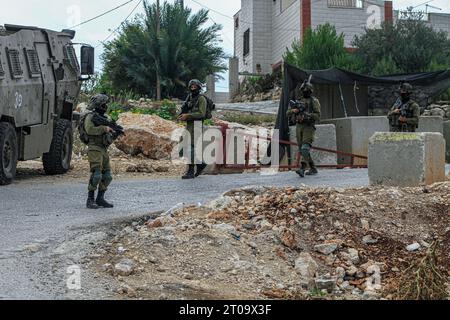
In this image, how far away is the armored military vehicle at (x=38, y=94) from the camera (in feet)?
42.2

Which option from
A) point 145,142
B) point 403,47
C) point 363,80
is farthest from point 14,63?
point 403,47

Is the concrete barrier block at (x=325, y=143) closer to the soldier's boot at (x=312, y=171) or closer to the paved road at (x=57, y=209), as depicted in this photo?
the paved road at (x=57, y=209)

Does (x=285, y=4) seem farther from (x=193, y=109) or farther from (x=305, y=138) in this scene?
(x=193, y=109)

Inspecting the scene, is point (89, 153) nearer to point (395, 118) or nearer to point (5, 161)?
point (5, 161)

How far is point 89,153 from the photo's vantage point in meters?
9.44

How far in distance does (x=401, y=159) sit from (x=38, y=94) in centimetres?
683

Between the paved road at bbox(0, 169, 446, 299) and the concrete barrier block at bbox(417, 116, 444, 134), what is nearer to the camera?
the paved road at bbox(0, 169, 446, 299)

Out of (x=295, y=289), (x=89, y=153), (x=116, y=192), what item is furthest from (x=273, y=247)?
(x=116, y=192)

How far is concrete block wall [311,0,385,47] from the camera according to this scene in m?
34.4

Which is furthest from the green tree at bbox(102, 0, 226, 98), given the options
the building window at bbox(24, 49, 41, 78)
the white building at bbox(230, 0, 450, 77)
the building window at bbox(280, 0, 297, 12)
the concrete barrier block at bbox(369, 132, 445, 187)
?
the concrete barrier block at bbox(369, 132, 445, 187)

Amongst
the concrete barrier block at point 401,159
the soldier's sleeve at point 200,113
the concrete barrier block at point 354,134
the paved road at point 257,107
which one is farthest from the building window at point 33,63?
the paved road at point 257,107

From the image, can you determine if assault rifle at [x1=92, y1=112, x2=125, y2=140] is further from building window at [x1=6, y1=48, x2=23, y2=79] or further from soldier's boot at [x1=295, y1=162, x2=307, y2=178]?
soldier's boot at [x1=295, y1=162, x2=307, y2=178]

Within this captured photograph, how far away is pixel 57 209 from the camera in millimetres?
9750
